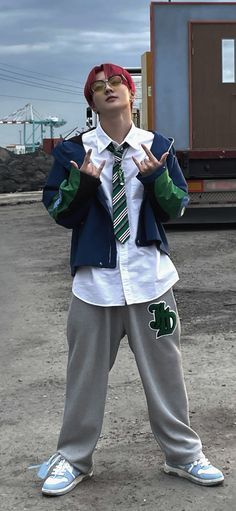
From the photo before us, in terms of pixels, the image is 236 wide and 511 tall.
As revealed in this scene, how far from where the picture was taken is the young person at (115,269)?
3.46 metres

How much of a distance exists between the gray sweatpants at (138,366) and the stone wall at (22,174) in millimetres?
21774

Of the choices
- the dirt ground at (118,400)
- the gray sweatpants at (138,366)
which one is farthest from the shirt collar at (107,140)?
the dirt ground at (118,400)

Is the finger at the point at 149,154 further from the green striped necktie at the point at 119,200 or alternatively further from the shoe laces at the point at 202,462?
the shoe laces at the point at 202,462

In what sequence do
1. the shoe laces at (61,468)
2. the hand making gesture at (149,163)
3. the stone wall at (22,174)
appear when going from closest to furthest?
the hand making gesture at (149,163) → the shoe laces at (61,468) → the stone wall at (22,174)

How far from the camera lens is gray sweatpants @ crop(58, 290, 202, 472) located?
3504 millimetres

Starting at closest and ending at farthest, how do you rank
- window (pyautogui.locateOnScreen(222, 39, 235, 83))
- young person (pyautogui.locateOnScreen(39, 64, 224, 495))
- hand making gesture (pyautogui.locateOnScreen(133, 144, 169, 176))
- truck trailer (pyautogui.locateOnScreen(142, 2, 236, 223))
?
hand making gesture (pyautogui.locateOnScreen(133, 144, 169, 176)) → young person (pyautogui.locateOnScreen(39, 64, 224, 495)) → truck trailer (pyautogui.locateOnScreen(142, 2, 236, 223)) → window (pyautogui.locateOnScreen(222, 39, 235, 83))

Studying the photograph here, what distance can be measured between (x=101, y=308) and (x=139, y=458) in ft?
3.02

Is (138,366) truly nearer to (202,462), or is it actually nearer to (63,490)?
(202,462)

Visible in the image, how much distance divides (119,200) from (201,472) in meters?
1.32

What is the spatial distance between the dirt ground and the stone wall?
16.2 m

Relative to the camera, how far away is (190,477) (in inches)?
143

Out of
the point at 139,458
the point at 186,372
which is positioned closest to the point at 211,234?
the point at 186,372

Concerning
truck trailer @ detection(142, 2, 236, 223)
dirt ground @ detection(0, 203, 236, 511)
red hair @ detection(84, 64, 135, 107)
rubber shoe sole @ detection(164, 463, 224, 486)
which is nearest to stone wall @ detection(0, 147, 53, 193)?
truck trailer @ detection(142, 2, 236, 223)

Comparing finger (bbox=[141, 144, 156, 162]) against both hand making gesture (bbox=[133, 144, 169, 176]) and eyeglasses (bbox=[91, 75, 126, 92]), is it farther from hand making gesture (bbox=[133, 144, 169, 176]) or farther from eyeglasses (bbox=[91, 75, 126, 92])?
eyeglasses (bbox=[91, 75, 126, 92])
